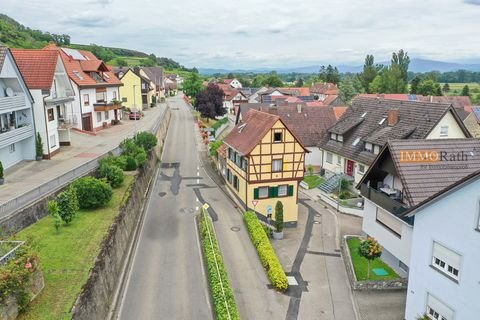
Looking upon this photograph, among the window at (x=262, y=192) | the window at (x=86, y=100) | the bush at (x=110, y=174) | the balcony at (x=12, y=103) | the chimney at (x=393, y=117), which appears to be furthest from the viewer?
the window at (x=86, y=100)

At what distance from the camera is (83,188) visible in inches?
1049

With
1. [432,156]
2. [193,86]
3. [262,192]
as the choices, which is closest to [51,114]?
[262,192]

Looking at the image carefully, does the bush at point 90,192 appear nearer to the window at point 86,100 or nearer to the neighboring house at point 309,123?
the neighboring house at point 309,123

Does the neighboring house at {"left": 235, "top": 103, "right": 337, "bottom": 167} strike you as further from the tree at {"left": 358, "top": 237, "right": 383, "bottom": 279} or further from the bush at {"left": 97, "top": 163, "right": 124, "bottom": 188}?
the tree at {"left": 358, "top": 237, "right": 383, "bottom": 279}

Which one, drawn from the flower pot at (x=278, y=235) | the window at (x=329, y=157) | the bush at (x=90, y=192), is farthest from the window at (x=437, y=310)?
the window at (x=329, y=157)

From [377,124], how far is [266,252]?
→ 21.4 m

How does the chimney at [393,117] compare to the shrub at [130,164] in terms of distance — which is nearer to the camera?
the shrub at [130,164]

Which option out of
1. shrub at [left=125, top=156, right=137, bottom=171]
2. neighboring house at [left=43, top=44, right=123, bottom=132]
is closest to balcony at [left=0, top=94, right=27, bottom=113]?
shrub at [left=125, top=156, right=137, bottom=171]

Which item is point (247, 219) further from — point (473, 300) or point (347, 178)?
point (473, 300)

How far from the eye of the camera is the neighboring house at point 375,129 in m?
34.3

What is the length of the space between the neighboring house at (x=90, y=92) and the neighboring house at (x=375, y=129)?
3250 centimetres

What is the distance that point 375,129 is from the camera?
39.5 metres

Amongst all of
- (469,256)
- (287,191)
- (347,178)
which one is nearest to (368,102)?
(347,178)

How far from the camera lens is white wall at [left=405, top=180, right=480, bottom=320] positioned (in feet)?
51.6
